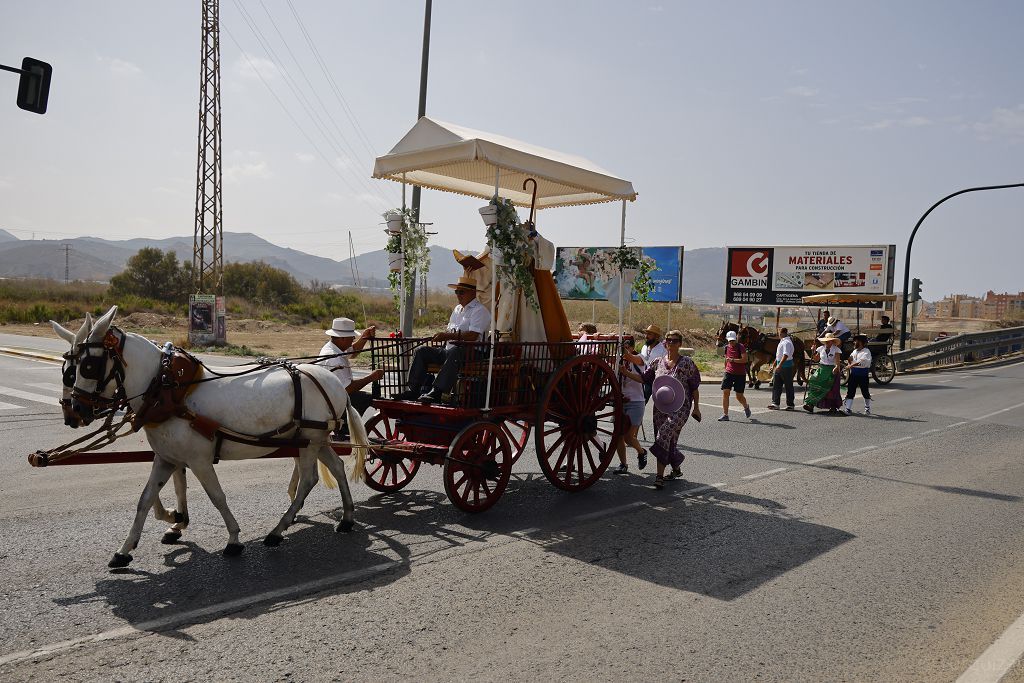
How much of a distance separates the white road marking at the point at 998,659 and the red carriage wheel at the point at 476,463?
Result: 12.8ft

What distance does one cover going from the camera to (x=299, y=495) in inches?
252

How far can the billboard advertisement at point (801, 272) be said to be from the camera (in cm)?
3244

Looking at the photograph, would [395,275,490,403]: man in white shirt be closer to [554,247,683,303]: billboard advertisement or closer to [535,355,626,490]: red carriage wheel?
[535,355,626,490]: red carriage wheel

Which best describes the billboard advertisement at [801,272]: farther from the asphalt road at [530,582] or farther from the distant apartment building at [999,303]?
the distant apartment building at [999,303]

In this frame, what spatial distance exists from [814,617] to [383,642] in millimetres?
2720

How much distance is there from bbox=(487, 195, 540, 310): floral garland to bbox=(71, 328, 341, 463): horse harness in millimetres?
2278

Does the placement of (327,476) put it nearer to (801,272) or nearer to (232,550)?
(232,550)

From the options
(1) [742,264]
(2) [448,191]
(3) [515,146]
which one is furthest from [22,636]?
(1) [742,264]

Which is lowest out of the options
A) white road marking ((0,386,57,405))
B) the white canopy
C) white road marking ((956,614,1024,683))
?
white road marking ((0,386,57,405))

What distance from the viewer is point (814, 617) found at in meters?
5.00

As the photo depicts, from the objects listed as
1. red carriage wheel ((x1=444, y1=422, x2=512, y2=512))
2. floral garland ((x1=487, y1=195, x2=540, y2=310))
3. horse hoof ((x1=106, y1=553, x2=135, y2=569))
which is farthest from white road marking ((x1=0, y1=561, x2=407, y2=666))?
floral garland ((x1=487, y1=195, x2=540, y2=310))

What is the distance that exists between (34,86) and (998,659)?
13.9 meters

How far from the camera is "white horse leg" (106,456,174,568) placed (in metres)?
5.43

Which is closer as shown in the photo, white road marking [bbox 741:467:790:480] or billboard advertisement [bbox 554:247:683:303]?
white road marking [bbox 741:467:790:480]
